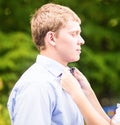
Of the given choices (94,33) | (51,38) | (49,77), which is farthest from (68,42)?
(94,33)

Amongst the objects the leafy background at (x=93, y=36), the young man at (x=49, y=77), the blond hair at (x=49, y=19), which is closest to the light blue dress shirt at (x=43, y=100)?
the young man at (x=49, y=77)

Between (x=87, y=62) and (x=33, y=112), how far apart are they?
17.0 ft

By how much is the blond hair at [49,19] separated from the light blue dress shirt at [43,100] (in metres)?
0.12

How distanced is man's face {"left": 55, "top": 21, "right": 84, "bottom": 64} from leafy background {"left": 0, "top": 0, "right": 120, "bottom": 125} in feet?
14.9

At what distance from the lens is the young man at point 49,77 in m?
2.87

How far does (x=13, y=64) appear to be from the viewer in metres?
7.52

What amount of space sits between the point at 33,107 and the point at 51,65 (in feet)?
0.98

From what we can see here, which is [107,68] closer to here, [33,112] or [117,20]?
[117,20]

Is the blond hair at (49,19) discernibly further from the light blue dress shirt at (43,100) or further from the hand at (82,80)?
the hand at (82,80)

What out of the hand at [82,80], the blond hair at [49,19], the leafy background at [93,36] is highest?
the blond hair at [49,19]

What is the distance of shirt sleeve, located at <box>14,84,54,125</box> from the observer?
286 centimetres

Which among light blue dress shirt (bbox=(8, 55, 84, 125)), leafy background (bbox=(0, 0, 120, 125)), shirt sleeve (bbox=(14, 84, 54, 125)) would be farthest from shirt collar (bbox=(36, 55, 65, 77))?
leafy background (bbox=(0, 0, 120, 125))

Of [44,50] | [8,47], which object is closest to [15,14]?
[8,47]

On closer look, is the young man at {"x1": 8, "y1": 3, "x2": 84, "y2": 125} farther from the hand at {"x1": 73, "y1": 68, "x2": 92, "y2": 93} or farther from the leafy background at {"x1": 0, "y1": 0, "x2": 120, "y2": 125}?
the leafy background at {"x1": 0, "y1": 0, "x2": 120, "y2": 125}
